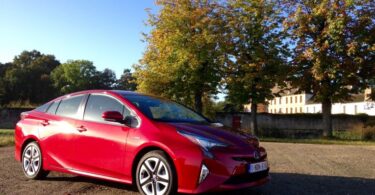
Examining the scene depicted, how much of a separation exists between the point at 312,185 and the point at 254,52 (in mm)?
24550

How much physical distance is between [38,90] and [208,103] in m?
58.6

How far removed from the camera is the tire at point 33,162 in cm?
835

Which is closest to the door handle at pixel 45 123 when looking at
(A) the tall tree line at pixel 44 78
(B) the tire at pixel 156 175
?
(B) the tire at pixel 156 175

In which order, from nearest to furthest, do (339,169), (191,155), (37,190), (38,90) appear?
(191,155) → (37,190) → (339,169) → (38,90)

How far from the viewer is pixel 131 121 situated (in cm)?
695

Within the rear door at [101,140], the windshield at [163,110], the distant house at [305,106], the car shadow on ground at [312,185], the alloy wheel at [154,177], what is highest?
the distant house at [305,106]

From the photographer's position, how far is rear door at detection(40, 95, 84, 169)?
305 inches

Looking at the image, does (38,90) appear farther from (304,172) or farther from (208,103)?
(304,172)

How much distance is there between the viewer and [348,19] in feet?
98.1

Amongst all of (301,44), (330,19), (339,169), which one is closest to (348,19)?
(330,19)

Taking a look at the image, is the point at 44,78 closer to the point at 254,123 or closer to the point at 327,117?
the point at 254,123

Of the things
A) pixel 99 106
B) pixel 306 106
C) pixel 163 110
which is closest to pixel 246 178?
pixel 163 110

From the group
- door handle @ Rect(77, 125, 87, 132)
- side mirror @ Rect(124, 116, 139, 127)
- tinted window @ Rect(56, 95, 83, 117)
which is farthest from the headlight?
tinted window @ Rect(56, 95, 83, 117)

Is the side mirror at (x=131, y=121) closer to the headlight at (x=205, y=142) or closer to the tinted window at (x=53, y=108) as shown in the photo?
the headlight at (x=205, y=142)
